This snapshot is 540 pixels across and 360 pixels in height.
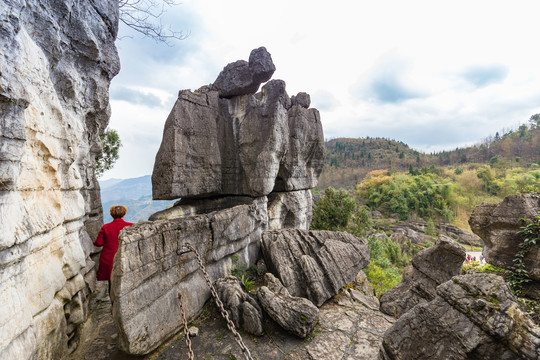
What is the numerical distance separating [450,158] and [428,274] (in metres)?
87.6

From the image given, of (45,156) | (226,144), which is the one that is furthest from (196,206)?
(45,156)

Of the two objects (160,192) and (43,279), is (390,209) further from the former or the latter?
(43,279)

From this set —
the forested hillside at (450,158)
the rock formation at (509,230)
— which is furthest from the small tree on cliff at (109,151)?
the forested hillside at (450,158)

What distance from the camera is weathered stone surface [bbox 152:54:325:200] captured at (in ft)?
23.1

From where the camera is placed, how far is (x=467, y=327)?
297cm

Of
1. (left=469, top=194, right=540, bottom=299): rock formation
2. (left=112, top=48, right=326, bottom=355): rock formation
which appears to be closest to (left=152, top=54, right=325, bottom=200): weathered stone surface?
(left=112, top=48, right=326, bottom=355): rock formation

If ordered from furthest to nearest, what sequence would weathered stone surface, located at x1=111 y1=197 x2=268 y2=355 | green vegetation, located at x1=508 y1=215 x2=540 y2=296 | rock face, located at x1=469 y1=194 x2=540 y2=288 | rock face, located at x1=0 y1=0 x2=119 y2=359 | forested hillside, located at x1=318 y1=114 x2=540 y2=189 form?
1. forested hillside, located at x1=318 y1=114 x2=540 y2=189
2. rock face, located at x1=469 y1=194 x2=540 y2=288
3. green vegetation, located at x1=508 y1=215 x2=540 y2=296
4. weathered stone surface, located at x1=111 y1=197 x2=268 y2=355
5. rock face, located at x1=0 y1=0 x2=119 y2=359

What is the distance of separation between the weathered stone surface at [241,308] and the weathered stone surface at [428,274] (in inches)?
132

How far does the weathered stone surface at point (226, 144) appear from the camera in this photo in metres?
7.04

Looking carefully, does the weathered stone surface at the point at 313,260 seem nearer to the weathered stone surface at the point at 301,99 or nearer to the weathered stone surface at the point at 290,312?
the weathered stone surface at the point at 290,312

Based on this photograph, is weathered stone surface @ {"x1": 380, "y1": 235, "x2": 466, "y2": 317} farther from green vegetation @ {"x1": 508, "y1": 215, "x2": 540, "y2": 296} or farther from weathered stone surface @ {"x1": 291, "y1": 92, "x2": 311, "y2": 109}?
weathered stone surface @ {"x1": 291, "y1": 92, "x2": 311, "y2": 109}

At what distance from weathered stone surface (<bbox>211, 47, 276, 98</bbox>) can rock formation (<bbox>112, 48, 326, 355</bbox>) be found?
0.12 feet

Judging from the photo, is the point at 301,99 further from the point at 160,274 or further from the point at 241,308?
the point at 160,274

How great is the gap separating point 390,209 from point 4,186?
166ft
